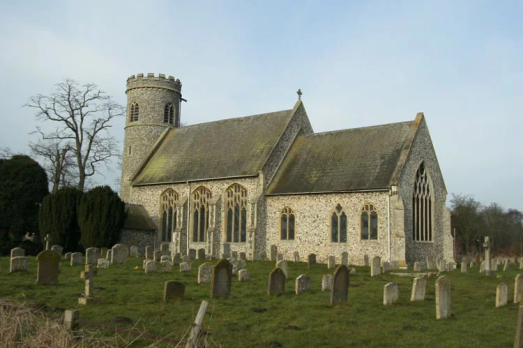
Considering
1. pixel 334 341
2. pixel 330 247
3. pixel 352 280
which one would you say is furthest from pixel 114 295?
pixel 330 247

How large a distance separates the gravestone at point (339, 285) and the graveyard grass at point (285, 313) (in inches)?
9.0

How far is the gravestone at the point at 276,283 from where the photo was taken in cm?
1345

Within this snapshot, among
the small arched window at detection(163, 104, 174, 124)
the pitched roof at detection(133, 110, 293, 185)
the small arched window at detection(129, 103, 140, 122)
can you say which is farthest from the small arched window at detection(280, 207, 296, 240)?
the small arched window at detection(129, 103, 140, 122)

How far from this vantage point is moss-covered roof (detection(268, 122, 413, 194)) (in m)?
25.4

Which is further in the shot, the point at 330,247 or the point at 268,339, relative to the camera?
the point at 330,247

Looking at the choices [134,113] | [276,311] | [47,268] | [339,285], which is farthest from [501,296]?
[134,113]

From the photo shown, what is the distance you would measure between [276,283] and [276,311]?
2339 millimetres

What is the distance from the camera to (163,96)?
37.0m

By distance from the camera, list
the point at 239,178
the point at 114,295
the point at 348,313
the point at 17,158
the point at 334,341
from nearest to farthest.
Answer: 1. the point at 334,341
2. the point at 348,313
3. the point at 114,295
4. the point at 239,178
5. the point at 17,158

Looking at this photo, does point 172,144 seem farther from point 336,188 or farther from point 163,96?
point 336,188

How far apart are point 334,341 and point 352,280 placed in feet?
28.5

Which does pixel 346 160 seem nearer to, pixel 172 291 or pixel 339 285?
pixel 339 285

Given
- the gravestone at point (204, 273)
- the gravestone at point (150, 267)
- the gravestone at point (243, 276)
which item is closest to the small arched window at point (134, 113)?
the gravestone at point (150, 267)

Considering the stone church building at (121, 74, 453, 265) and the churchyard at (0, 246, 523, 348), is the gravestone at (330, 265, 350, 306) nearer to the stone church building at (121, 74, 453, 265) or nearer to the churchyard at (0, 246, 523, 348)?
the churchyard at (0, 246, 523, 348)
